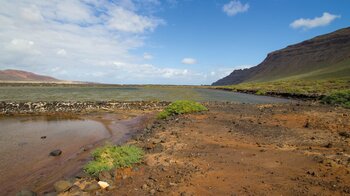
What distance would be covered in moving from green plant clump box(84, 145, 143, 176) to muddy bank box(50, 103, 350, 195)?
1.10ft

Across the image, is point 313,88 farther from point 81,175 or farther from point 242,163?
point 81,175

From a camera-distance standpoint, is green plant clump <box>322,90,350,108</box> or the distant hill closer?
green plant clump <box>322,90,350,108</box>

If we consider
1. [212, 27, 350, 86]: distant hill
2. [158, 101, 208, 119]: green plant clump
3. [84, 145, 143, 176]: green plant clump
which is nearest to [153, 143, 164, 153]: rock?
[84, 145, 143, 176]: green plant clump

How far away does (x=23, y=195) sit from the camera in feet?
24.0

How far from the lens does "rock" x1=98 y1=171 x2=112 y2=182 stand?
26.1ft

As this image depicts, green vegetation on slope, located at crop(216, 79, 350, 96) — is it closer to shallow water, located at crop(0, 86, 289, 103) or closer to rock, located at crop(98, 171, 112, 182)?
shallow water, located at crop(0, 86, 289, 103)

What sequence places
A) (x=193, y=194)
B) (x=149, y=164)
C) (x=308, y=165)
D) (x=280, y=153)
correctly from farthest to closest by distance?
(x=280, y=153) → (x=149, y=164) → (x=308, y=165) → (x=193, y=194)

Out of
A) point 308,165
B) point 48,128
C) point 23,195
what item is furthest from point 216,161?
point 48,128

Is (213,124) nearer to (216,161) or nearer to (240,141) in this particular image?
(240,141)

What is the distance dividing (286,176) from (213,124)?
8783 mm

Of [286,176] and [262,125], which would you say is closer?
[286,176]

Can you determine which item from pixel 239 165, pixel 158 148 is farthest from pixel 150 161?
pixel 239 165

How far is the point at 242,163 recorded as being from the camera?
891 cm

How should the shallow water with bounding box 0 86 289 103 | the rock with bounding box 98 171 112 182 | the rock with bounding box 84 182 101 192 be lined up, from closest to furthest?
1. the rock with bounding box 84 182 101 192
2. the rock with bounding box 98 171 112 182
3. the shallow water with bounding box 0 86 289 103
